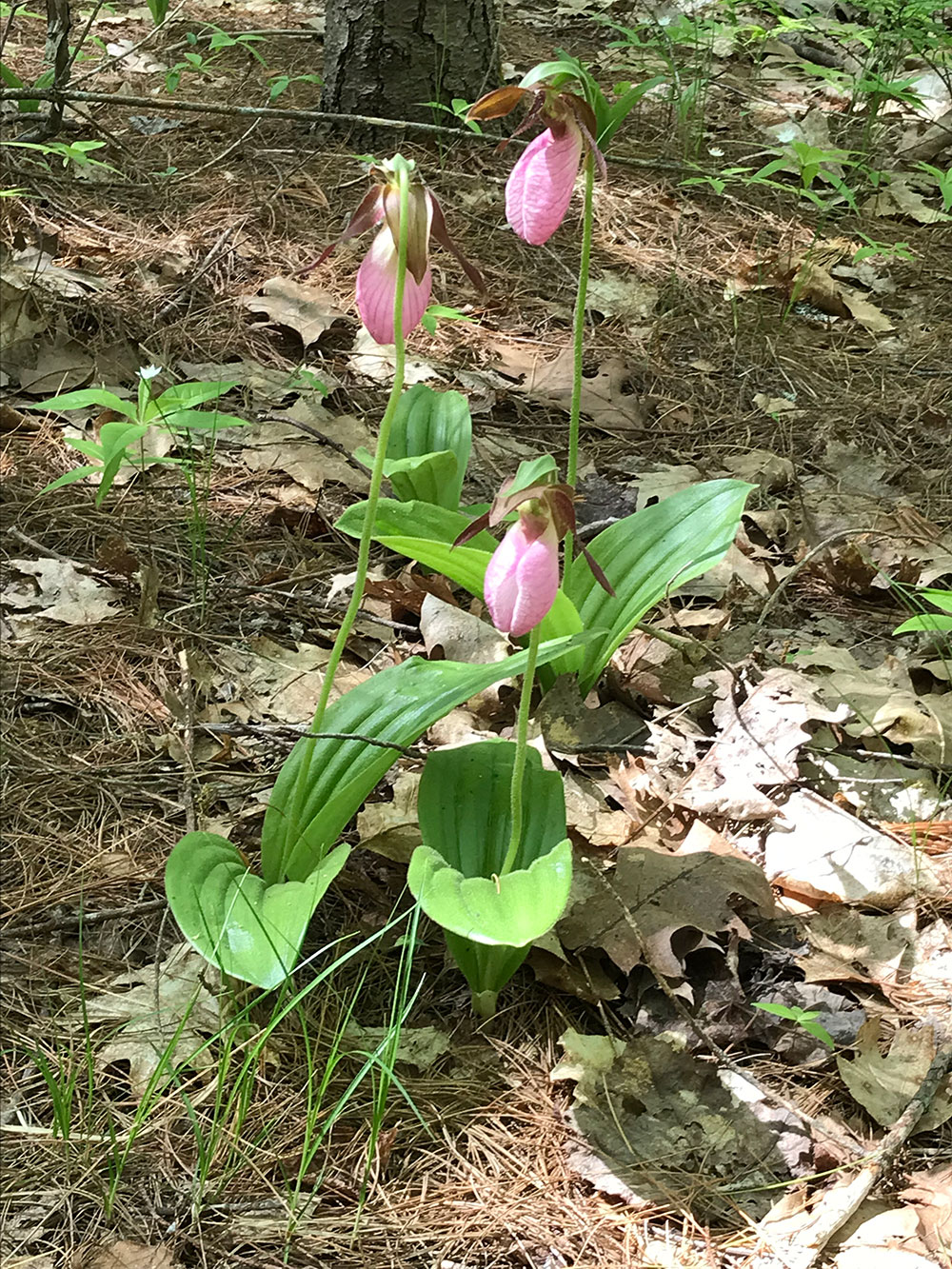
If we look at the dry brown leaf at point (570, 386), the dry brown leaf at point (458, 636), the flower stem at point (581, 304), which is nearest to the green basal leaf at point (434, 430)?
the dry brown leaf at point (458, 636)

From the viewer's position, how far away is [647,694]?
6.77 ft

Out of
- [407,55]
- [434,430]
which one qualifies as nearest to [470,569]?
[434,430]

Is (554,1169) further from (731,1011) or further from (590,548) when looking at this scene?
(590,548)

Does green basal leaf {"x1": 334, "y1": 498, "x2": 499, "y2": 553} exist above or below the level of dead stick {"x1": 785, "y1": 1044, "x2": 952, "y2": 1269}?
above

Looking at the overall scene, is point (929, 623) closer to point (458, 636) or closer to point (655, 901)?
point (655, 901)

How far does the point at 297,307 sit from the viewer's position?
9.50 ft

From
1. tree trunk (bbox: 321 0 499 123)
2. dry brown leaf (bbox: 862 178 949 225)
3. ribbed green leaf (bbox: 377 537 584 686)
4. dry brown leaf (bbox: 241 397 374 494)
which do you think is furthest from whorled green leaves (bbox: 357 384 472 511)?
dry brown leaf (bbox: 862 178 949 225)

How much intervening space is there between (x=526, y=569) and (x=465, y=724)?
0.72 meters

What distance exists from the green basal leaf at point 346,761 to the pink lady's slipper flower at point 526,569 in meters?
0.25

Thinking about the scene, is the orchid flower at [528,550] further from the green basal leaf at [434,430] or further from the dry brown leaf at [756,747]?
the green basal leaf at [434,430]

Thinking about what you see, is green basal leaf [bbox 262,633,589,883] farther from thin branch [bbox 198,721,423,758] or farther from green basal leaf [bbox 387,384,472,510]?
green basal leaf [bbox 387,384,472,510]

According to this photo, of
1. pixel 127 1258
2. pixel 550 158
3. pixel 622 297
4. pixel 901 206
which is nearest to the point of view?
pixel 127 1258

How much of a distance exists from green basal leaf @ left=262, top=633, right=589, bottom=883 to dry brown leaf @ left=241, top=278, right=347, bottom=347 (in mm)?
1506

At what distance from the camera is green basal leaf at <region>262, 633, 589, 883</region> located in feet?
4.99
